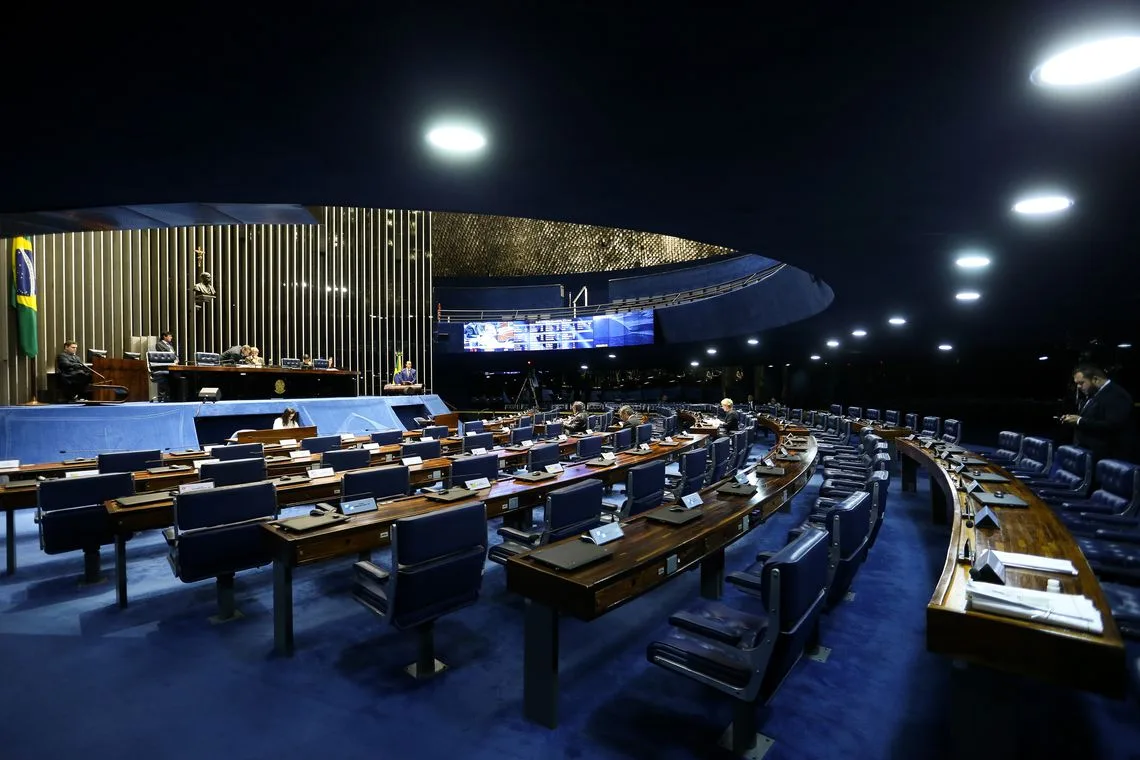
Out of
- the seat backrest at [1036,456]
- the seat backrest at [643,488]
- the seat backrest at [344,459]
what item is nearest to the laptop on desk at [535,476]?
the seat backrest at [643,488]

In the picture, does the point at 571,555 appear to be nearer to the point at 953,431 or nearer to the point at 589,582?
the point at 589,582

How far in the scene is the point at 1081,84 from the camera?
202 cm

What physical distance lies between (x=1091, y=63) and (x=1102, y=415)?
494 centimetres

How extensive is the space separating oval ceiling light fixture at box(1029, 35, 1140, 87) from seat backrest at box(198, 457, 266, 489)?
5.70 metres

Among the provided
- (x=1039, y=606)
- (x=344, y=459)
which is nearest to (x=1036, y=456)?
(x=1039, y=606)

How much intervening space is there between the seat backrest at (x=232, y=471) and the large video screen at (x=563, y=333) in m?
12.9

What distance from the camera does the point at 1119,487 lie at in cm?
407

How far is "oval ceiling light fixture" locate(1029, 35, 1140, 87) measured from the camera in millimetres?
1787

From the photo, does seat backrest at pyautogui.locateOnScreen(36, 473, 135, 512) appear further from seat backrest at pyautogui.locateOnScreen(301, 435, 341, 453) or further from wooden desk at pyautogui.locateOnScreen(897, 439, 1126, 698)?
wooden desk at pyautogui.locateOnScreen(897, 439, 1126, 698)

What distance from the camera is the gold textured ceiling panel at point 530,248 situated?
20.9m

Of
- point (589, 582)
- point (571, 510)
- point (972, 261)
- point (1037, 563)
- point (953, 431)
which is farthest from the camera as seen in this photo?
point (953, 431)

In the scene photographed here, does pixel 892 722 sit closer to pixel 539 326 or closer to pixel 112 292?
pixel 112 292

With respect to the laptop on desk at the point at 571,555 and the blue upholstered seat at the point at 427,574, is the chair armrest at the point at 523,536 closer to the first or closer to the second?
the blue upholstered seat at the point at 427,574

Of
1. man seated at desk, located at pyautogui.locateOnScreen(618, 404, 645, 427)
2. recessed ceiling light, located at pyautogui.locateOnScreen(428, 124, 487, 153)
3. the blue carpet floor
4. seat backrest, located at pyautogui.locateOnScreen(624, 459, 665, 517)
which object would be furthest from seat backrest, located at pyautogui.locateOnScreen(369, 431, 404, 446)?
recessed ceiling light, located at pyautogui.locateOnScreen(428, 124, 487, 153)
